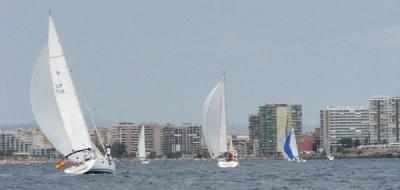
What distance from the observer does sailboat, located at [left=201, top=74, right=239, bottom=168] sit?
98.9 metres

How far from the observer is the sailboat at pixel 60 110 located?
63438 mm

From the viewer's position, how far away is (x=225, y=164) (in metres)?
94.9

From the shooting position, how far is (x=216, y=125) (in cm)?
9956

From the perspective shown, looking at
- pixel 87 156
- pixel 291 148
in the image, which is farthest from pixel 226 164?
pixel 291 148

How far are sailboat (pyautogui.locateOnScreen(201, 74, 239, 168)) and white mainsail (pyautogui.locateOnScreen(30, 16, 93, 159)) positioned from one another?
33.9 m

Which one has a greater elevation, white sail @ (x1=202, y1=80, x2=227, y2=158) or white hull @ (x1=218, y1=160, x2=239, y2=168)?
white sail @ (x1=202, y1=80, x2=227, y2=158)

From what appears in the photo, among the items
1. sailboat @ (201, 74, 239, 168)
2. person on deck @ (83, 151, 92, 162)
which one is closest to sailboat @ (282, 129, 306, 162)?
sailboat @ (201, 74, 239, 168)

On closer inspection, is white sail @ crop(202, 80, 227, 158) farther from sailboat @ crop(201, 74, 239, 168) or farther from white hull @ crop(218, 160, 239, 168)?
white hull @ crop(218, 160, 239, 168)

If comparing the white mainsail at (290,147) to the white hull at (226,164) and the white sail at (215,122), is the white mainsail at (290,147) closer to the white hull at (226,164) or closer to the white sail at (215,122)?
the white sail at (215,122)

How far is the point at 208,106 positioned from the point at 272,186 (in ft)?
149

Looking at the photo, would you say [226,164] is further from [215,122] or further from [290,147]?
[290,147]

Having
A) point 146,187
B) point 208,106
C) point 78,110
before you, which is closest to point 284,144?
point 208,106

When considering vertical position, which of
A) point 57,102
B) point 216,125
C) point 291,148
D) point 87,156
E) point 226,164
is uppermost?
point 57,102

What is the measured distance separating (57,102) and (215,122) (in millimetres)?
36671
